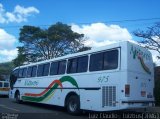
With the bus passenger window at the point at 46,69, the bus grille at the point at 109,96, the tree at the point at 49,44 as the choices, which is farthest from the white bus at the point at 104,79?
the tree at the point at 49,44

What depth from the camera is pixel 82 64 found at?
574 inches

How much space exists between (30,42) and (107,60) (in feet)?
107

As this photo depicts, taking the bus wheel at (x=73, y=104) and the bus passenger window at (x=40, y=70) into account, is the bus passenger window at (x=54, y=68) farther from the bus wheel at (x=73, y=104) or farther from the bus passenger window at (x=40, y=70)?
the bus wheel at (x=73, y=104)

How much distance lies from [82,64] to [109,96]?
2.80 meters

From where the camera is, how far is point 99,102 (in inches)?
505

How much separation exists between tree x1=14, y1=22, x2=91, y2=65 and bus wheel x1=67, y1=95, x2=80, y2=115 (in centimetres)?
2805

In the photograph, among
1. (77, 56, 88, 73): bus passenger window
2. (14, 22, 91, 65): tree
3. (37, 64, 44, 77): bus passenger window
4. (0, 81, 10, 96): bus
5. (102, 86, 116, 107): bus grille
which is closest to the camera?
(102, 86, 116, 107): bus grille

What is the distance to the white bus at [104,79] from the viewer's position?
39.4ft

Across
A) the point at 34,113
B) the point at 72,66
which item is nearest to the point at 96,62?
the point at 72,66

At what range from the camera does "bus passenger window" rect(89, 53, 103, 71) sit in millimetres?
13289

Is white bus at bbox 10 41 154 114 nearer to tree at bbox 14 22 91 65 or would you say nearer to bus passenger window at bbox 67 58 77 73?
bus passenger window at bbox 67 58 77 73

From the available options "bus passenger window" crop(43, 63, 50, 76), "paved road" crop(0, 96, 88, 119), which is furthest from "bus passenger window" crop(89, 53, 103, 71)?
"bus passenger window" crop(43, 63, 50, 76)

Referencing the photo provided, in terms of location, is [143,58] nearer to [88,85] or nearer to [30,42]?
[88,85]

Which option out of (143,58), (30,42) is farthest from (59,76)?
(30,42)
